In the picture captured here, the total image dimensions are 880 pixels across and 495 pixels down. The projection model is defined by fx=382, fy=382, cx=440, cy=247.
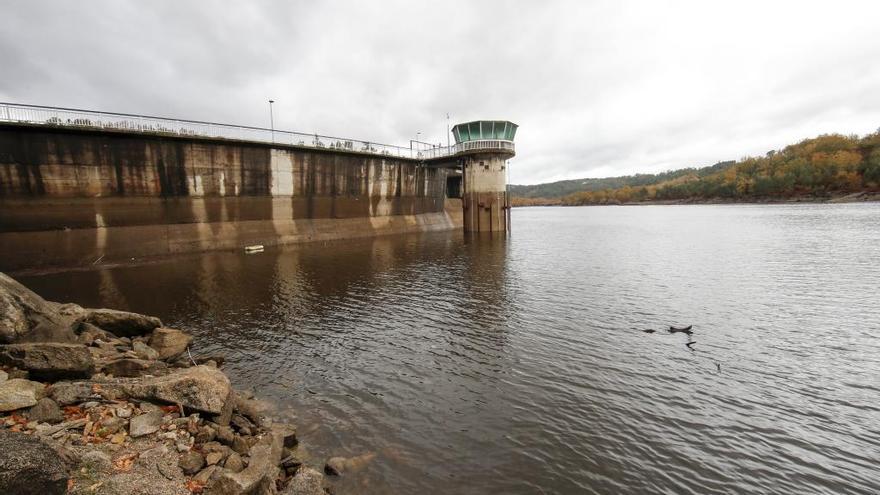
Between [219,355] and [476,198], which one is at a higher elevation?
[476,198]

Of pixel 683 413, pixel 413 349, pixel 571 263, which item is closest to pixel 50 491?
pixel 413 349

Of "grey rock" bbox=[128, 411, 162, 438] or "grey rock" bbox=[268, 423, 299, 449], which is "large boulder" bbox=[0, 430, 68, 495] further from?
"grey rock" bbox=[268, 423, 299, 449]

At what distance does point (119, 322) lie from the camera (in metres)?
13.0

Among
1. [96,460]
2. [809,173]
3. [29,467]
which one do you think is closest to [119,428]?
[96,460]

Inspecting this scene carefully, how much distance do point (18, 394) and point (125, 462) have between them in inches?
95.0

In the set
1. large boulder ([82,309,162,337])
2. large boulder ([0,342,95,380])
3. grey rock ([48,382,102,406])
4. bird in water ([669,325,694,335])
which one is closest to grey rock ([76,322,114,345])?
large boulder ([82,309,162,337])

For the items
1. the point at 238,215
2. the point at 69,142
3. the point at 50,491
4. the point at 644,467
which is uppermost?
the point at 69,142

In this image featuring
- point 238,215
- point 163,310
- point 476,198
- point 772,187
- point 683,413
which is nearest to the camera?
point 683,413

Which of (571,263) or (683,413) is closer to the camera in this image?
(683,413)

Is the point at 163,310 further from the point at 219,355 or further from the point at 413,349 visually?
the point at 413,349

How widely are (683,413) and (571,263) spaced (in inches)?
868

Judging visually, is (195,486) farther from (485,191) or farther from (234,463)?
(485,191)

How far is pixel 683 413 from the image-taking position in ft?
30.9

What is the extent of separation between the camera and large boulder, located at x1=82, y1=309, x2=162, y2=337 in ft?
41.5
